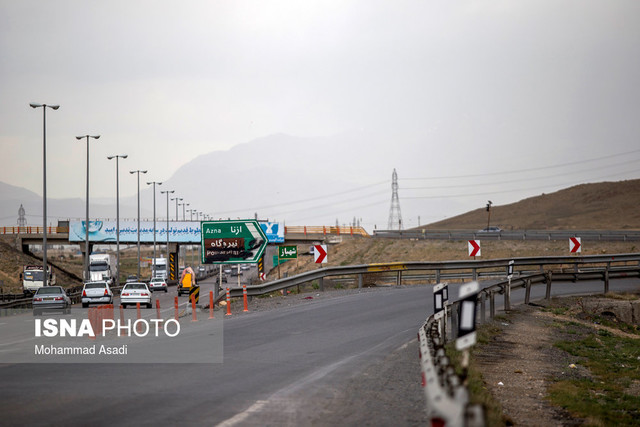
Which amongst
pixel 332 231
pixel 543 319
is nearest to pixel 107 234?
pixel 332 231

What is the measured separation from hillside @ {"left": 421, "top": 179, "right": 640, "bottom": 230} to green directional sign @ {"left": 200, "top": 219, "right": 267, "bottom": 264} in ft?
379

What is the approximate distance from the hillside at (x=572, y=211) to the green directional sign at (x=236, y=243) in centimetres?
11538

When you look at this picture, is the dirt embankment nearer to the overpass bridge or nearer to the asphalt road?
the asphalt road

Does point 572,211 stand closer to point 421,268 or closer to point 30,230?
point 30,230

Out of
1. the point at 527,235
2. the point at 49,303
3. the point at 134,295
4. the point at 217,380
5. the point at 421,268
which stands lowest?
the point at 217,380

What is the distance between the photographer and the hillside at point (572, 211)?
493 ft

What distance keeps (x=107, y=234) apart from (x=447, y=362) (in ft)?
329

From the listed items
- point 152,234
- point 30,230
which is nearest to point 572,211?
point 152,234

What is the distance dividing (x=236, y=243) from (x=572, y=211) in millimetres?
145882

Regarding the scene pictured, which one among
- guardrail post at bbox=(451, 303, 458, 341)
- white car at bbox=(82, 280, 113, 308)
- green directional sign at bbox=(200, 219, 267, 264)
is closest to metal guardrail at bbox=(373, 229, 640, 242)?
white car at bbox=(82, 280, 113, 308)

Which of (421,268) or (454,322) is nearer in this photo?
(454,322)

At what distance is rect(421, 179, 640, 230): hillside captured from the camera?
15025 centimetres

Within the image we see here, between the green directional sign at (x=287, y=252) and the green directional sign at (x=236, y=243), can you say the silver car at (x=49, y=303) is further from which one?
the green directional sign at (x=287, y=252)

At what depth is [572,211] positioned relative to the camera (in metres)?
169
